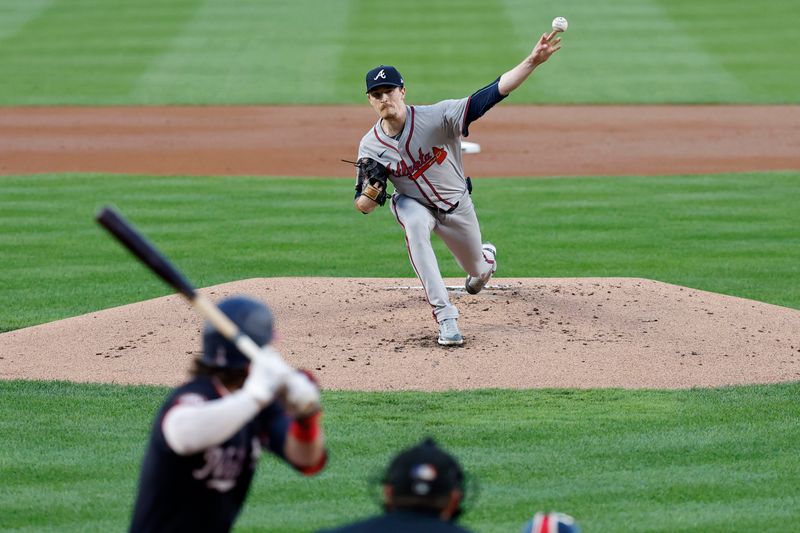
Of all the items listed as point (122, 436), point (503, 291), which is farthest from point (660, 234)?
point (122, 436)

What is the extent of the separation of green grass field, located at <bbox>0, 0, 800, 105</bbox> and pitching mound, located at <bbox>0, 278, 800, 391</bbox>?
17.2m

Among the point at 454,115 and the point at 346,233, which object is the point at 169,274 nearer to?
the point at 454,115

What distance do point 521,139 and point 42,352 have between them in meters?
14.7

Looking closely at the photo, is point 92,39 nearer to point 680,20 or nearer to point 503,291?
point 680,20

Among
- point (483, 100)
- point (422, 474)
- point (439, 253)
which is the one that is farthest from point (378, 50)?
point (422, 474)

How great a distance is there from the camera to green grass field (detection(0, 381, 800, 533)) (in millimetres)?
6504

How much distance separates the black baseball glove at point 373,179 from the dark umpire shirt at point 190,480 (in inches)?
227

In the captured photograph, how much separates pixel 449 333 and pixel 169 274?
5.83 metres

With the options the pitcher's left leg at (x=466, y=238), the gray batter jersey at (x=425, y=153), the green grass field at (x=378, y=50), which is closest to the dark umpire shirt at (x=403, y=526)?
the gray batter jersey at (x=425, y=153)

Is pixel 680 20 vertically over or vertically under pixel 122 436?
over

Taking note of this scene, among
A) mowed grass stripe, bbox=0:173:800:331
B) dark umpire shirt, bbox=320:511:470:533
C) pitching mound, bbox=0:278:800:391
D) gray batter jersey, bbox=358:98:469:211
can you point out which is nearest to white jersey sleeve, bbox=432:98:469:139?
gray batter jersey, bbox=358:98:469:211

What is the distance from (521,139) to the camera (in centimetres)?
2359

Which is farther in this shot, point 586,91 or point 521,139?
point 586,91

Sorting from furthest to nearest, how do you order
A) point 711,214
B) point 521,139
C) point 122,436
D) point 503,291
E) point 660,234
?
point 521,139
point 711,214
point 660,234
point 503,291
point 122,436
